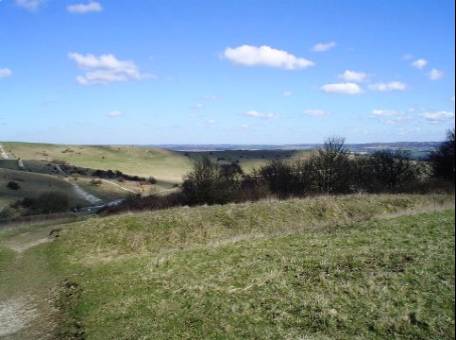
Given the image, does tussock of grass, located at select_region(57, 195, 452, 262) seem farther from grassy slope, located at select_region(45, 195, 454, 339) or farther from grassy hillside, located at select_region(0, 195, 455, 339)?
grassy slope, located at select_region(45, 195, 454, 339)

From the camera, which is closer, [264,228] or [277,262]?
[277,262]

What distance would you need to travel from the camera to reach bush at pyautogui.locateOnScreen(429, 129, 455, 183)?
55.4 meters

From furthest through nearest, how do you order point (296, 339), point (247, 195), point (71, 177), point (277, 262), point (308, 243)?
1. point (71, 177)
2. point (247, 195)
3. point (308, 243)
4. point (277, 262)
5. point (296, 339)

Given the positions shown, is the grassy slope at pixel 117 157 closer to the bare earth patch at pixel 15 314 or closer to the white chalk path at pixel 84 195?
the white chalk path at pixel 84 195

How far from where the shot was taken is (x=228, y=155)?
534 ft

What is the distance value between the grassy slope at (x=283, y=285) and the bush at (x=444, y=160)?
127ft

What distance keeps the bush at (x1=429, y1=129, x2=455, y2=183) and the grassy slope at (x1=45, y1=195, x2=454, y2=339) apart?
38566 millimetres

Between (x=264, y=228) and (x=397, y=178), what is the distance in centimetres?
4216

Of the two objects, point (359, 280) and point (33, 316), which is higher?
point (359, 280)

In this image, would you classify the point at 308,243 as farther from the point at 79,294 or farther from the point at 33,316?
the point at 33,316

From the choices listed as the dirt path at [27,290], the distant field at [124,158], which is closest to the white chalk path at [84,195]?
the distant field at [124,158]

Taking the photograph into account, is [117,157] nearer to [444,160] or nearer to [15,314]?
[444,160]

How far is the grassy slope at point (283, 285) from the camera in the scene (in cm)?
978

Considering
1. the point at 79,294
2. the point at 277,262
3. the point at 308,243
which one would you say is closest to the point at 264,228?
the point at 308,243
